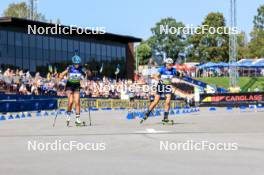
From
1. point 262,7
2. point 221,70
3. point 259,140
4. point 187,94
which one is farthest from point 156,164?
point 262,7

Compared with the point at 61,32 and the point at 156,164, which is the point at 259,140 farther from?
the point at 61,32

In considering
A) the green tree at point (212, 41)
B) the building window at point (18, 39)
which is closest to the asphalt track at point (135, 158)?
the building window at point (18, 39)

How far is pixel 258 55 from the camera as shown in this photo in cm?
11331

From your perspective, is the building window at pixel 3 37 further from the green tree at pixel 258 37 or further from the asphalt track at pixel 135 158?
the green tree at pixel 258 37

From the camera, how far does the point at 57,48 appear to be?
57750 mm

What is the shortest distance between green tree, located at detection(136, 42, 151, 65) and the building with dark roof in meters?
57.0

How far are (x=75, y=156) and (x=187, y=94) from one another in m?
55.0

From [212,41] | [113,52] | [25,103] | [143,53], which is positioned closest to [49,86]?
[25,103]

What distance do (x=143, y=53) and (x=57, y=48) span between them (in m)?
74.0

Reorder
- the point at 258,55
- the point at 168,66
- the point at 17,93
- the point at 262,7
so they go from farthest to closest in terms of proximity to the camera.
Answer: the point at 262,7
the point at 258,55
the point at 17,93
the point at 168,66

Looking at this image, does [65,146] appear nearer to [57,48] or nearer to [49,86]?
[49,86]

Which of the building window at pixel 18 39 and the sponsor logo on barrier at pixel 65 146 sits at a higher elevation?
the building window at pixel 18 39

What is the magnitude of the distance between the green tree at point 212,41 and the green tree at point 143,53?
15831mm

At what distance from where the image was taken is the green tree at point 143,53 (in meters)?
130
